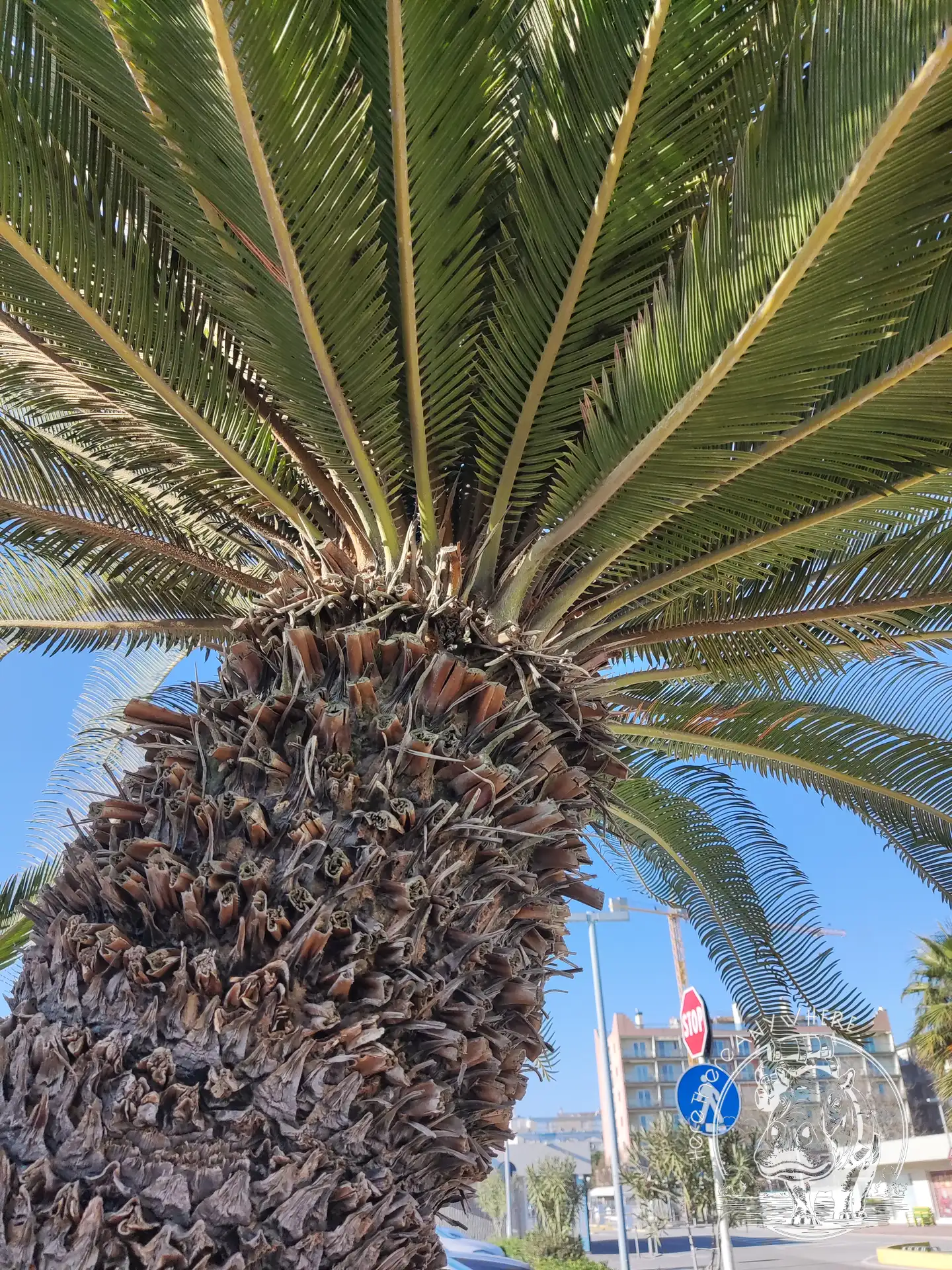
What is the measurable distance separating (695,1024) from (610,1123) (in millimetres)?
8525

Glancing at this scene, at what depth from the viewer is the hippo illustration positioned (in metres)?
5.76

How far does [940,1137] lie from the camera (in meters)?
37.3

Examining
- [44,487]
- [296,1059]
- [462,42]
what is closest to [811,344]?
[462,42]

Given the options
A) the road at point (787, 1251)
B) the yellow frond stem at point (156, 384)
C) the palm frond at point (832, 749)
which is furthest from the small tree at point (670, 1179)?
the yellow frond stem at point (156, 384)

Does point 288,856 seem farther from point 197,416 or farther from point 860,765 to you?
point 860,765

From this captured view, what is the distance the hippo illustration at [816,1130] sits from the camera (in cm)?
576

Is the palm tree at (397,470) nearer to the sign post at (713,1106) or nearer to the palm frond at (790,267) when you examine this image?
the palm frond at (790,267)

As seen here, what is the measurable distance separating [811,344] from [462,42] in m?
1.26

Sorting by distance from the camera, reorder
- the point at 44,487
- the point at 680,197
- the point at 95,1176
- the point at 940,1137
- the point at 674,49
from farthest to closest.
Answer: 1. the point at 940,1137
2. the point at 44,487
3. the point at 680,197
4. the point at 674,49
5. the point at 95,1176

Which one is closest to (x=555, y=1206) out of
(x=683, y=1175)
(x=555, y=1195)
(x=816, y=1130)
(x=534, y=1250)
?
(x=555, y=1195)

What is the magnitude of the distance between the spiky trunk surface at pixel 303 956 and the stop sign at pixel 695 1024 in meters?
6.09

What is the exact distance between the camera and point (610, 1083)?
662 inches

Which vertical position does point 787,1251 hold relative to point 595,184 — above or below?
below

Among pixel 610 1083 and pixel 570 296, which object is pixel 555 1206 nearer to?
pixel 610 1083
